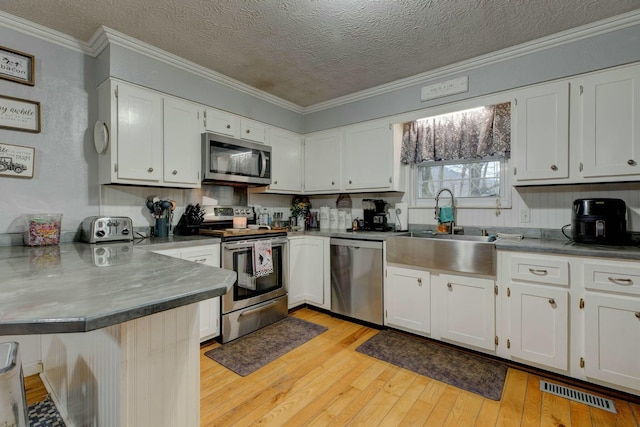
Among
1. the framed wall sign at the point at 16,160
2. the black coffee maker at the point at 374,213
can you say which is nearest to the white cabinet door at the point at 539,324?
the black coffee maker at the point at 374,213

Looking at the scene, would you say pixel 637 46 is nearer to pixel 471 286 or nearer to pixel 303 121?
pixel 471 286

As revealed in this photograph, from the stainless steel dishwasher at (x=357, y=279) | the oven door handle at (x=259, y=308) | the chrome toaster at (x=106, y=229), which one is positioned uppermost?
the chrome toaster at (x=106, y=229)

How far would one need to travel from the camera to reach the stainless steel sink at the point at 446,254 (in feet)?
7.62

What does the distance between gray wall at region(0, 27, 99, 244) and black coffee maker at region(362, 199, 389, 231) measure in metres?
2.53

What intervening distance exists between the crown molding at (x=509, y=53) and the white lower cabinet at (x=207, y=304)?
88.2 inches

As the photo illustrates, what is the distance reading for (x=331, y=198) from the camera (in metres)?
3.99

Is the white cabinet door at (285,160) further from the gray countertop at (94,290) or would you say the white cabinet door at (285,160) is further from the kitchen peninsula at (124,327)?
the kitchen peninsula at (124,327)

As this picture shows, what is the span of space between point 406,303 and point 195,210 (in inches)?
84.5

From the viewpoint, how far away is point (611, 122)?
2.11 m

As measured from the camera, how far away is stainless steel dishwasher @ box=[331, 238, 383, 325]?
2936mm

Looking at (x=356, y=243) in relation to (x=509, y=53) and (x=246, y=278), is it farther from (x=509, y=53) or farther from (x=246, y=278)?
(x=509, y=53)

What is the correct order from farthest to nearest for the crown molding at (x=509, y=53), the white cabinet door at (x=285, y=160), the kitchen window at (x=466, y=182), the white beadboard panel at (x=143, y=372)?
1. the white cabinet door at (x=285, y=160)
2. the kitchen window at (x=466, y=182)
3. the crown molding at (x=509, y=53)
4. the white beadboard panel at (x=143, y=372)

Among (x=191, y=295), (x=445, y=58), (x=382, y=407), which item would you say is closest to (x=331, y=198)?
(x=445, y=58)

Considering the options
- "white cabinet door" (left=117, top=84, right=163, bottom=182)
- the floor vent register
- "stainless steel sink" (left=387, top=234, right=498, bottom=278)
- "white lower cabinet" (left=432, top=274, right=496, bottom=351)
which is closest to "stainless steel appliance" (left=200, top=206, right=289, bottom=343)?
"white cabinet door" (left=117, top=84, right=163, bottom=182)
